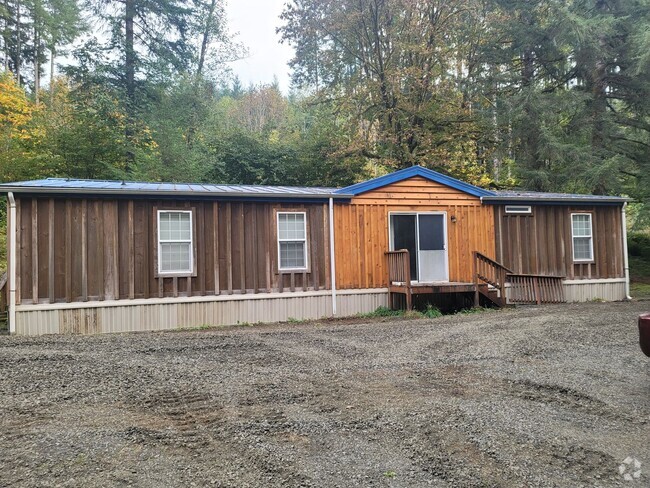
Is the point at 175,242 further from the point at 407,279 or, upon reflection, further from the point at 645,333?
the point at 645,333

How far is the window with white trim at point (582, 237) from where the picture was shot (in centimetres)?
1297

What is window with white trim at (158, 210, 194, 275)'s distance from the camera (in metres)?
9.88

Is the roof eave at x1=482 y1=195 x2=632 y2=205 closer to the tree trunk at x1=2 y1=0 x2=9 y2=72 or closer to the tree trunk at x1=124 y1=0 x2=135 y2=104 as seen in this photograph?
the tree trunk at x1=124 y1=0 x2=135 y2=104

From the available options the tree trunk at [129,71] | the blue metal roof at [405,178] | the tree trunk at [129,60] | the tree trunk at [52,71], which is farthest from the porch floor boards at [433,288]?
the tree trunk at [52,71]

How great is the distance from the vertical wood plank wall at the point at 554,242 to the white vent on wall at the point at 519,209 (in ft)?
0.38

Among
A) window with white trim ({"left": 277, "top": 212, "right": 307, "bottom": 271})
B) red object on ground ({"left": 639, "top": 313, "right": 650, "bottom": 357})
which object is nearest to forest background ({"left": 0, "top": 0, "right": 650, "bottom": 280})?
window with white trim ({"left": 277, "top": 212, "right": 307, "bottom": 271})

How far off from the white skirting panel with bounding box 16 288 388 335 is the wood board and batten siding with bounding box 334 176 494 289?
0.56 meters

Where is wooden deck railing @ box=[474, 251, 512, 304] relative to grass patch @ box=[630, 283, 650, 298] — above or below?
above

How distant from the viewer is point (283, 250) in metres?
10.8

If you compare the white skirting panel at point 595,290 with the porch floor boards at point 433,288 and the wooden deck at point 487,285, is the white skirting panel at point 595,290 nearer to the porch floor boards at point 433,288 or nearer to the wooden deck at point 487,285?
the wooden deck at point 487,285

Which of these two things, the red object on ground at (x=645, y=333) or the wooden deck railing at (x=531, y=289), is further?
the wooden deck railing at (x=531, y=289)

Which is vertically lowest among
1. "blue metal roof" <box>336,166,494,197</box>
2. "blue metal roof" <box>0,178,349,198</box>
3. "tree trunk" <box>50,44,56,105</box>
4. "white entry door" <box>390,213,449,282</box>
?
"white entry door" <box>390,213,449,282</box>

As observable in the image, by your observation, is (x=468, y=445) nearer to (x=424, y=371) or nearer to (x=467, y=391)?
(x=467, y=391)

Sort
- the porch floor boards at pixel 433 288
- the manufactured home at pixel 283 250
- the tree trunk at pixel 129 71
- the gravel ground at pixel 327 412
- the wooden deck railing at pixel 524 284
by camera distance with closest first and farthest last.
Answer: the gravel ground at pixel 327 412 → the manufactured home at pixel 283 250 → the porch floor boards at pixel 433 288 → the wooden deck railing at pixel 524 284 → the tree trunk at pixel 129 71
